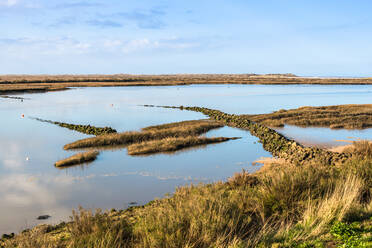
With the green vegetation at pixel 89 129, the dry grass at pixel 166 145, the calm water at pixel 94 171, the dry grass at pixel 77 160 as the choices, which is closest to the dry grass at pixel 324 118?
the calm water at pixel 94 171

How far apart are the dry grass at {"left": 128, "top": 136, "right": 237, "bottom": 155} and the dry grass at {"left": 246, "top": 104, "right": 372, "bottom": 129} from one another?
11784 mm

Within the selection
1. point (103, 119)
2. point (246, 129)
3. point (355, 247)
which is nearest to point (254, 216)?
point (355, 247)

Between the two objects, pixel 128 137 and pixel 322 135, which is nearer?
pixel 128 137

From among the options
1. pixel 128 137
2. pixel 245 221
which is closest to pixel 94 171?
pixel 128 137

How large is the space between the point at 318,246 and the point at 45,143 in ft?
82.1

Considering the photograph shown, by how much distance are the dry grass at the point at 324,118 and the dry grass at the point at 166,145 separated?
11.8 m

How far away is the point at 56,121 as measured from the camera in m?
38.0

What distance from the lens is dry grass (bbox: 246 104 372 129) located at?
35244 mm

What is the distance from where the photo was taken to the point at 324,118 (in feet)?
124

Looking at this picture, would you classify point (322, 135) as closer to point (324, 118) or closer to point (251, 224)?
point (324, 118)

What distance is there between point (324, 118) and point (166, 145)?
72.8 ft

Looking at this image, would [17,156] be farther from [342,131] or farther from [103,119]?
[342,131]

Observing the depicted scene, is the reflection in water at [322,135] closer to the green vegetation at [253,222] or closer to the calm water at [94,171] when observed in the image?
the calm water at [94,171]

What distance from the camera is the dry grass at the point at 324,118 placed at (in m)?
35.2
